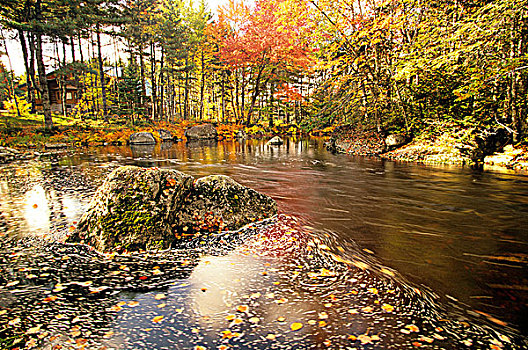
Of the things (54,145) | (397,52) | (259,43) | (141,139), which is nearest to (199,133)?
(141,139)

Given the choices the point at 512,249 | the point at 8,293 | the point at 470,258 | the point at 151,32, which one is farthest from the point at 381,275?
the point at 151,32

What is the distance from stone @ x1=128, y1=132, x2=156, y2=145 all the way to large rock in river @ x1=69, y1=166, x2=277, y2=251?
22.1 m

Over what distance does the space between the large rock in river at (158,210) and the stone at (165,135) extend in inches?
979

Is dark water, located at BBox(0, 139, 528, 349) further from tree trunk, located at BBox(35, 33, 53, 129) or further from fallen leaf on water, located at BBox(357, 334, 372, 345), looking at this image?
tree trunk, located at BBox(35, 33, 53, 129)

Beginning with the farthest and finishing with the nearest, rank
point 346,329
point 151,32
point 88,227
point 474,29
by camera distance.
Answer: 1. point 151,32
2. point 474,29
3. point 88,227
4. point 346,329

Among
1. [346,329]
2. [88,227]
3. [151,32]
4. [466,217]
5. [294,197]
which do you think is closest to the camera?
[346,329]

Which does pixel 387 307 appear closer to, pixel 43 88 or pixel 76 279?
pixel 76 279

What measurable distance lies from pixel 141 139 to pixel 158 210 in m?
23.1

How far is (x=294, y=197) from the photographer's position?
23.7ft

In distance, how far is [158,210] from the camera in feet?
14.7

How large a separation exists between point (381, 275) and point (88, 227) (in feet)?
15.0

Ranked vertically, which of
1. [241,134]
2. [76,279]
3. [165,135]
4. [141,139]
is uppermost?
[241,134]

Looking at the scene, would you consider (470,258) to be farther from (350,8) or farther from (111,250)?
(350,8)

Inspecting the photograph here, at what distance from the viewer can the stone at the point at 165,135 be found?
2812cm
